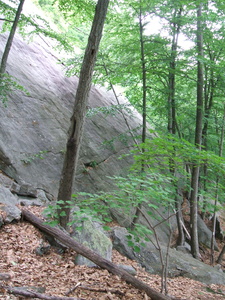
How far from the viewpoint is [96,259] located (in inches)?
159

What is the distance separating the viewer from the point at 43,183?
305 inches

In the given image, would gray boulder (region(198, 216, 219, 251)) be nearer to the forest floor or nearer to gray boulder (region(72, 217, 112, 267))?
the forest floor

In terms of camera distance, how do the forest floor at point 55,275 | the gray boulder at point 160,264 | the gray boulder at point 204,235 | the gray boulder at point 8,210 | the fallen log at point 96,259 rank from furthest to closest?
the gray boulder at point 204,235 < the gray boulder at point 160,264 < the gray boulder at point 8,210 < the fallen log at point 96,259 < the forest floor at point 55,275

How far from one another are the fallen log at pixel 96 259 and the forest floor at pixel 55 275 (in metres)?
0.08

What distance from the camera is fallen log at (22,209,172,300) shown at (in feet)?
11.6

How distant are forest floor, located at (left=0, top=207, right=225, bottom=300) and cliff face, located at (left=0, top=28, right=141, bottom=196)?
3228mm

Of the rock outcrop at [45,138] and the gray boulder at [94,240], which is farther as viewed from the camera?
the rock outcrop at [45,138]

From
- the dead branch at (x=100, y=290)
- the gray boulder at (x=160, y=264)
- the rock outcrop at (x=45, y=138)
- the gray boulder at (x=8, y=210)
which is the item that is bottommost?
the gray boulder at (x=160, y=264)

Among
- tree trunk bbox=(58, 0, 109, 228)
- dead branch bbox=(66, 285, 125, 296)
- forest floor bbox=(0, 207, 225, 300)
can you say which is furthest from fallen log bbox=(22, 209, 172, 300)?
tree trunk bbox=(58, 0, 109, 228)

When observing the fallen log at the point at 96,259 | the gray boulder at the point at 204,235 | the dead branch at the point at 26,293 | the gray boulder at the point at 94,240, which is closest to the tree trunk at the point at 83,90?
the fallen log at the point at 96,259

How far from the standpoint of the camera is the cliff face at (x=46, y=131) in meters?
7.81

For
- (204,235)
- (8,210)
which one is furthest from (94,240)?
(204,235)

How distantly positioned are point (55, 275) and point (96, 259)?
0.71 m

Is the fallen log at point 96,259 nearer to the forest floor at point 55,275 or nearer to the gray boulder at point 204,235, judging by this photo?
the forest floor at point 55,275
